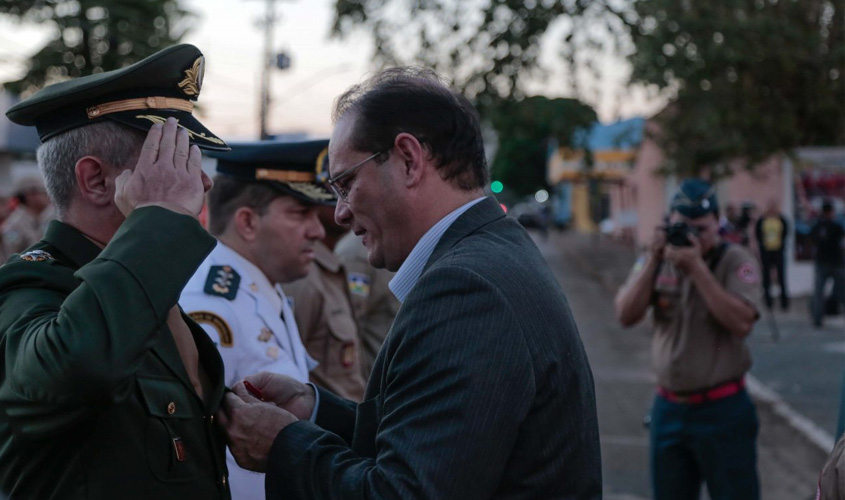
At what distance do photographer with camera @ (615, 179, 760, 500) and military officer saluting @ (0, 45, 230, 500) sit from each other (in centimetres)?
313

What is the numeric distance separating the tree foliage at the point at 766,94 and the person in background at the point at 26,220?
8.61 m

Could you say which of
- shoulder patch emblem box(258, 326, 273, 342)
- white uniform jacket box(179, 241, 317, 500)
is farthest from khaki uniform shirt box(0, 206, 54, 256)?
shoulder patch emblem box(258, 326, 273, 342)

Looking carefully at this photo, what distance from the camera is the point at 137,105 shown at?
200cm

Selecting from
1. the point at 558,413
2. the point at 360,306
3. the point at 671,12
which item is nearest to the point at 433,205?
the point at 558,413

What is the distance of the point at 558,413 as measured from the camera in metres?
1.87

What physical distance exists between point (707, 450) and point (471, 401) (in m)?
3.23

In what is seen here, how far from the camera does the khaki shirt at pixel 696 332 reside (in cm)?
477

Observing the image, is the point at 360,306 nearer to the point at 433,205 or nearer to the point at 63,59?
the point at 433,205

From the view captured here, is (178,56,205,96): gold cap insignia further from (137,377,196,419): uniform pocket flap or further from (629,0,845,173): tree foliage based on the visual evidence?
(629,0,845,173): tree foliage

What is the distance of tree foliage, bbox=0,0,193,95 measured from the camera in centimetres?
2208

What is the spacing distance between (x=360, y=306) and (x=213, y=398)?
9.05 feet

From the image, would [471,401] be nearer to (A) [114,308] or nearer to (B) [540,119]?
(A) [114,308]

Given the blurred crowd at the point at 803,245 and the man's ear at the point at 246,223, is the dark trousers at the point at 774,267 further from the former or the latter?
the man's ear at the point at 246,223

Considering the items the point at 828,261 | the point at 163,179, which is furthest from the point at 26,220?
the point at 828,261
